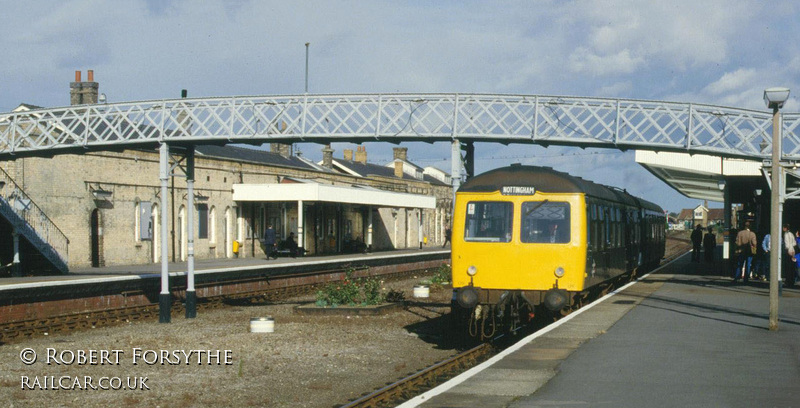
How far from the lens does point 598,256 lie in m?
17.5

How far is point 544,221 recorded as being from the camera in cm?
1552

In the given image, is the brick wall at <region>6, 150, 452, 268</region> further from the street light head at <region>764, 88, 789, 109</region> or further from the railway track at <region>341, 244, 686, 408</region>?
the street light head at <region>764, 88, 789, 109</region>

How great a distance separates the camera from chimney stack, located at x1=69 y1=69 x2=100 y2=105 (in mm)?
41272

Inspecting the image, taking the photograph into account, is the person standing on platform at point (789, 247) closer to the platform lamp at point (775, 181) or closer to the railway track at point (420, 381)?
the platform lamp at point (775, 181)

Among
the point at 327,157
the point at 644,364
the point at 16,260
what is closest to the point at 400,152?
the point at 327,157

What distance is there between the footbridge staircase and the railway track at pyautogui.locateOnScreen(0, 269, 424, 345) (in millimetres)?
7981

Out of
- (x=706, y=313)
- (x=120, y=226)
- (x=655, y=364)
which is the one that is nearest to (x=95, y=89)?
(x=120, y=226)

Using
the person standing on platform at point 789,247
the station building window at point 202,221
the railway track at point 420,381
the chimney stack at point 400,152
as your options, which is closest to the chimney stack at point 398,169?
the chimney stack at point 400,152

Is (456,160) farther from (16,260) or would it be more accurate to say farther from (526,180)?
(16,260)

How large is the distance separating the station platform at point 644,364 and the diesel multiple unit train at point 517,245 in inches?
30.1

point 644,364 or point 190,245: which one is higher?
point 190,245

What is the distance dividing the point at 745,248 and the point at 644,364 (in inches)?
639

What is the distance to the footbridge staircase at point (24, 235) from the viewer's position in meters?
29.4

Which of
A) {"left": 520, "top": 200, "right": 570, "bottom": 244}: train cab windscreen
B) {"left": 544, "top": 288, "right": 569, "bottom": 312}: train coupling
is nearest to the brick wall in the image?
{"left": 520, "top": 200, "right": 570, "bottom": 244}: train cab windscreen
